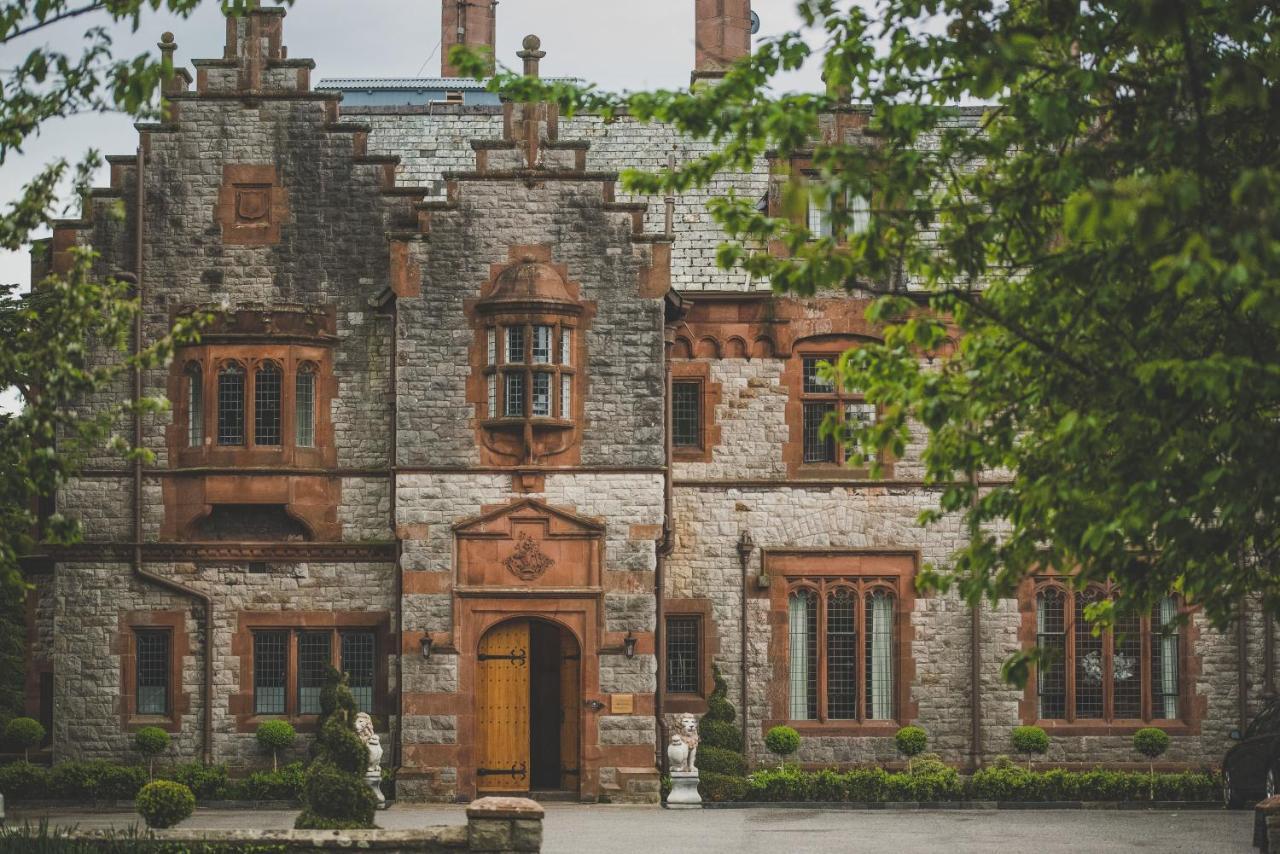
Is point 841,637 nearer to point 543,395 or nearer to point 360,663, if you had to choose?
point 543,395

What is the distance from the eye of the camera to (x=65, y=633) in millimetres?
28688

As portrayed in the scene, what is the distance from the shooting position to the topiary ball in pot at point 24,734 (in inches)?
1122

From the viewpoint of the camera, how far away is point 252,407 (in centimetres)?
2877

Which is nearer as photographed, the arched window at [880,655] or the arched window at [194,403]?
the arched window at [194,403]

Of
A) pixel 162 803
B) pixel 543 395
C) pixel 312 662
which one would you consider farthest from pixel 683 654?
pixel 162 803

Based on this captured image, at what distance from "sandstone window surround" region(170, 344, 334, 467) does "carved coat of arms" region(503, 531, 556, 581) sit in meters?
3.60

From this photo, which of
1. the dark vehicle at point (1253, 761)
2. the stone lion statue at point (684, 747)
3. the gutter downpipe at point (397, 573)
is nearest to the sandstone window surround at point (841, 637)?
the stone lion statue at point (684, 747)

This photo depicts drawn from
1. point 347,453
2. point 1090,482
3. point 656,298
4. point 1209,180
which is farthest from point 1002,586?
point 347,453

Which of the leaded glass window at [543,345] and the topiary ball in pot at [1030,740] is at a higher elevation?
the leaded glass window at [543,345]

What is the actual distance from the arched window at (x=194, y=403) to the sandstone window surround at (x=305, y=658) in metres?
2.90

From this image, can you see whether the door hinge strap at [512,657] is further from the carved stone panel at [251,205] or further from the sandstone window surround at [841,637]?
the carved stone panel at [251,205]

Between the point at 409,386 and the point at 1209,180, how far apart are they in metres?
17.1

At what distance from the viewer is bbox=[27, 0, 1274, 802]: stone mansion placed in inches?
1096

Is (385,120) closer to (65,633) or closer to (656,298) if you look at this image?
(656,298)
